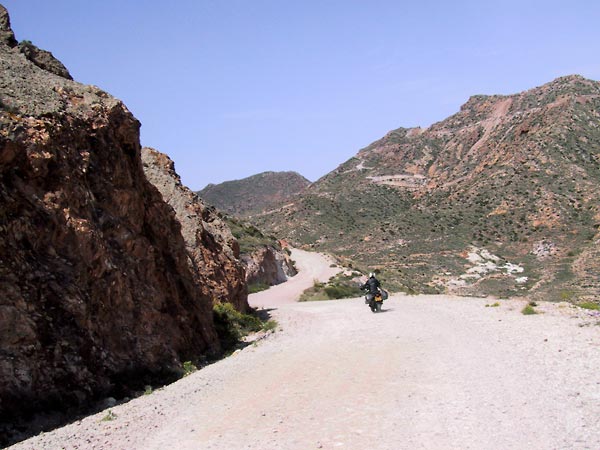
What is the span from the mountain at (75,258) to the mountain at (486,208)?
2179 cm

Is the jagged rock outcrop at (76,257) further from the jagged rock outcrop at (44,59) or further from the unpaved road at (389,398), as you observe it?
the unpaved road at (389,398)

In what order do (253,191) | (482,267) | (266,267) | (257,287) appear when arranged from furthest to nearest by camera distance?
(253,191) < (482,267) < (266,267) < (257,287)

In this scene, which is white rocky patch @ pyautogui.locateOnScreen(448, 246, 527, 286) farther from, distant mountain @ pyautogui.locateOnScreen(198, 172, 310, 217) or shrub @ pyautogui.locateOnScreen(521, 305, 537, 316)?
distant mountain @ pyautogui.locateOnScreen(198, 172, 310, 217)

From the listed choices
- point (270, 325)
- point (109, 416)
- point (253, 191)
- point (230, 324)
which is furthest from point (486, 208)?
point (253, 191)

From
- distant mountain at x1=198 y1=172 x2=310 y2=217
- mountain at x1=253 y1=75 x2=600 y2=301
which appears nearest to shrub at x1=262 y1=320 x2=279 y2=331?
mountain at x1=253 y1=75 x2=600 y2=301

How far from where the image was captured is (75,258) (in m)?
9.98

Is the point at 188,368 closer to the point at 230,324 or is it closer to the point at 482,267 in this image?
the point at 230,324

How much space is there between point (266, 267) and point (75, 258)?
1210 inches

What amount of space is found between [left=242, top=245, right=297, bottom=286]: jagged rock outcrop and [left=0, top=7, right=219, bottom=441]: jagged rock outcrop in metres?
23.2

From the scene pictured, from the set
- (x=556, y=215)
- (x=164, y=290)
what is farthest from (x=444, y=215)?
(x=164, y=290)

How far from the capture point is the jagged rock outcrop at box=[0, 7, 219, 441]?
8438 mm

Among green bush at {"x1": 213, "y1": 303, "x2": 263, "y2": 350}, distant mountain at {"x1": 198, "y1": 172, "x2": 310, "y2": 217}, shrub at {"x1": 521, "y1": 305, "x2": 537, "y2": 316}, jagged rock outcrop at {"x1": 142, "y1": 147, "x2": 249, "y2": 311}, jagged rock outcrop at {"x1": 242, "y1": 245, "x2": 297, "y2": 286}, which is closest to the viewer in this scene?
shrub at {"x1": 521, "y1": 305, "x2": 537, "y2": 316}

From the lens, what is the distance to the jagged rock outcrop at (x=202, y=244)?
65.3 ft

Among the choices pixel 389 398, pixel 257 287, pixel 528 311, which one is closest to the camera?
pixel 389 398
